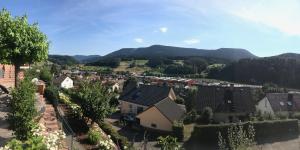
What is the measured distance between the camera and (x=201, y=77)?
156750 mm

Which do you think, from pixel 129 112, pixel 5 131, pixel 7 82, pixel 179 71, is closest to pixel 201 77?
pixel 179 71

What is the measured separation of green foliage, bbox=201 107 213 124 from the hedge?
300 inches

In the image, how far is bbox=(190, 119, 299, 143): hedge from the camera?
1401 inches

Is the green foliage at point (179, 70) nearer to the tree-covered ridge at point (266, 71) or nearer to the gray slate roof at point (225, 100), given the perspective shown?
the tree-covered ridge at point (266, 71)

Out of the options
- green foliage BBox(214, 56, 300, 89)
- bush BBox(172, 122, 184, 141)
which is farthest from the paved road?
green foliage BBox(214, 56, 300, 89)

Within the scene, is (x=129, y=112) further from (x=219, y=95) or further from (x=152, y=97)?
(x=219, y=95)

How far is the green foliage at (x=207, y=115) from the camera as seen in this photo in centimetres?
4491

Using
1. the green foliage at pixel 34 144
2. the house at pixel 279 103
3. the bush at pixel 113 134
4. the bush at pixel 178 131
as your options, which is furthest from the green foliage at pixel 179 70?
the green foliage at pixel 34 144

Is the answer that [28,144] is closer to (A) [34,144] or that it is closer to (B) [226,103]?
(A) [34,144]

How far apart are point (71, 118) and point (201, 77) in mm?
139774

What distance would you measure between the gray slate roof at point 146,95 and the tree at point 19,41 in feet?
102

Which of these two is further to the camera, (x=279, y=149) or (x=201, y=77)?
(x=201, y=77)

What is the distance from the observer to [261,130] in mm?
38875

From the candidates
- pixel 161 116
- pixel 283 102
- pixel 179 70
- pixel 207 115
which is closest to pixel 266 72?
pixel 179 70
